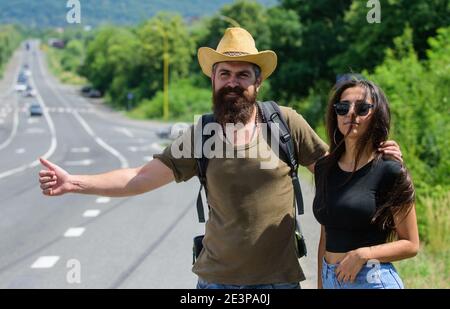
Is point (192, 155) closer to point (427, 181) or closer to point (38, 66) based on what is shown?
point (427, 181)

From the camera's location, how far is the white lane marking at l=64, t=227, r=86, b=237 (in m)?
9.21

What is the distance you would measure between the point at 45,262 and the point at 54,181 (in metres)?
4.86

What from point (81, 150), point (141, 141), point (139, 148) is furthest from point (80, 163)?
point (141, 141)

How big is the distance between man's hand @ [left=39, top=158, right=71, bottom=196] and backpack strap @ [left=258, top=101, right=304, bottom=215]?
0.94m

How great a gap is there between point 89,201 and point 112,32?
83.9 m

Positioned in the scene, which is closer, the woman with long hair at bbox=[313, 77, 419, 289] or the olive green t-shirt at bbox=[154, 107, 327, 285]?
the woman with long hair at bbox=[313, 77, 419, 289]

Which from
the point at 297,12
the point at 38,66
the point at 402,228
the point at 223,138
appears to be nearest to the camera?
the point at 402,228

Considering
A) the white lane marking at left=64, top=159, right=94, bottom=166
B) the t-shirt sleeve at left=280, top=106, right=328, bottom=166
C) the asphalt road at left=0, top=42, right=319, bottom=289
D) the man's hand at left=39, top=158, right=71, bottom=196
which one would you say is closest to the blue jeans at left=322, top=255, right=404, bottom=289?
the t-shirt sleeve at left=280, top=106, right=328, bottom=166

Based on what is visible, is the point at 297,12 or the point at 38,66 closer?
the point at 297,12

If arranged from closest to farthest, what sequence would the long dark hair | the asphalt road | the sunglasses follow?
the long dark hair → the sunglasses → the asphalt road

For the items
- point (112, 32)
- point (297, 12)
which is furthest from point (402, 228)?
point (112, 32)

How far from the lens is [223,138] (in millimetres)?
2908

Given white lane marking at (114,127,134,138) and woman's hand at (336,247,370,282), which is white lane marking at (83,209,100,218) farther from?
white lane marking at (114,127,134,138)

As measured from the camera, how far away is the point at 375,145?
2689 mm
